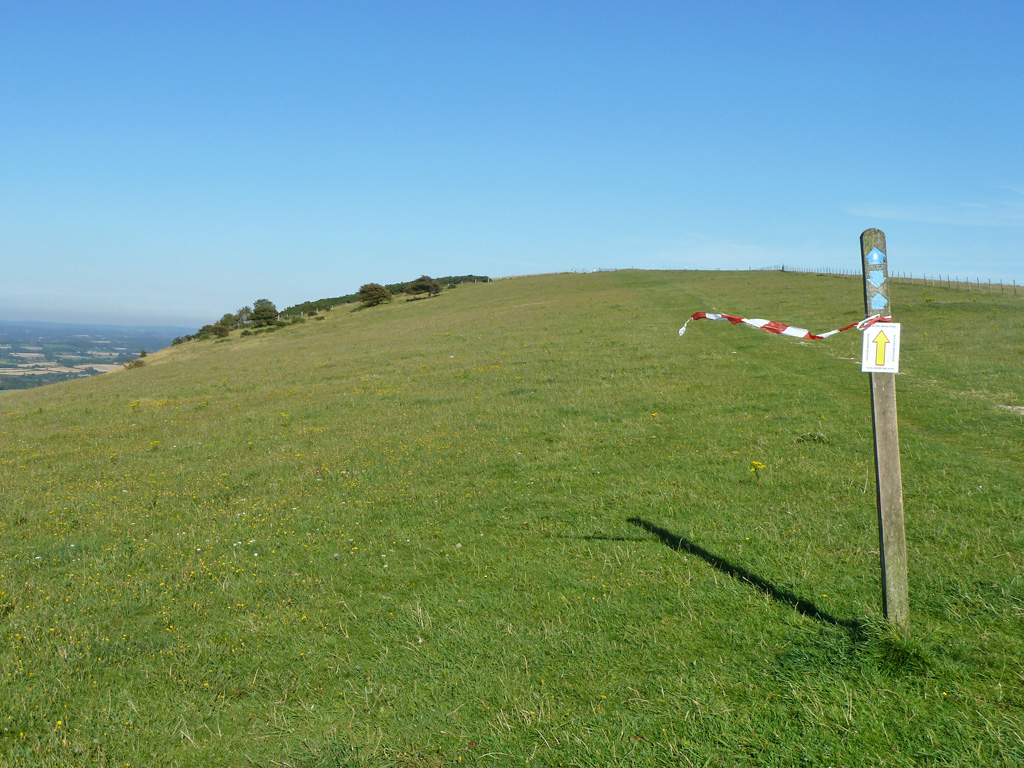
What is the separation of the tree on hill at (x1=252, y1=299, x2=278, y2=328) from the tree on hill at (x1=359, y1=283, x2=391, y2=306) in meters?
13.0

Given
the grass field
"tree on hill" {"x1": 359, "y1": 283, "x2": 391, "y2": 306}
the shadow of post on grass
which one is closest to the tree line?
"tree on hill" {"x1": 359, "y1": 283, "x2": 391, "y2": 306}

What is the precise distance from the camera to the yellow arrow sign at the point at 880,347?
551 centimetres

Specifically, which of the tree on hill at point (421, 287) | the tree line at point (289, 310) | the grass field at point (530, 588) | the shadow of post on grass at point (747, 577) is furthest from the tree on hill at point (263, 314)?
the shadow of post on grass at point (747, 577)

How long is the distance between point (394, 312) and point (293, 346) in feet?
80.1

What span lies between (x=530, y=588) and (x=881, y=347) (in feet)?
16.0

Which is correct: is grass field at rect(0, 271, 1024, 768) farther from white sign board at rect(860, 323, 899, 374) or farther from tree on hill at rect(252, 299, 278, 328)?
tree on hill at rect(252, 299, 278, 328)

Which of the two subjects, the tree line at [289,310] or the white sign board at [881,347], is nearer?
the white sign board at [881,347]

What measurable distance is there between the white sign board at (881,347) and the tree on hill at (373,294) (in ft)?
296

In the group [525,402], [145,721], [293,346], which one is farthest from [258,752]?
[293,346]

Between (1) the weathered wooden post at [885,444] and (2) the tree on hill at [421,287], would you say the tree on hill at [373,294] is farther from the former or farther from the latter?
(1) the weathered wooden post at [885,444]

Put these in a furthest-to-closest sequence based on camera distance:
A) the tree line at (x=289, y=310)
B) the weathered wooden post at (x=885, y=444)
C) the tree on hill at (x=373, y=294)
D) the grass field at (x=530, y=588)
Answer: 1. the tree on hill at (x=373, y=294)
2. the tree line at (x=289, y=310)
3. the weathered wooden post at (x=885, y=444)
4. the grass field at (x=530, y=588)

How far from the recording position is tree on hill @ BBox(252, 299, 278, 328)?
269ft

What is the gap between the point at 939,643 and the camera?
232 inches

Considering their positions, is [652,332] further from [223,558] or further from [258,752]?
[258,752]
